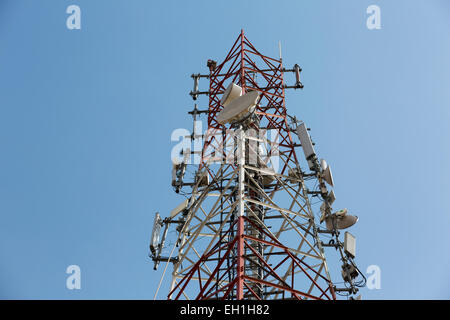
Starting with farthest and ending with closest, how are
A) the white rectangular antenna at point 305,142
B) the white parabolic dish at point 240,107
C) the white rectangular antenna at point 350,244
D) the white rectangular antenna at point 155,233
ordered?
the white rectangular antenna at point 305,142
the white rectangular antenna at point 155,233
the white parabolic dish at point 240,107
the white rectangular antenna at point 350,244

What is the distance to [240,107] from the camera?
56.7 feet

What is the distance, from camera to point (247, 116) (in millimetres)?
17359

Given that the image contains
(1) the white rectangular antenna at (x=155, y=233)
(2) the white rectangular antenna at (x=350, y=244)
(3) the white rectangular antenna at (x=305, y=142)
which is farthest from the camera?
(3) the white rectangular antenna at (x=305, y=142)

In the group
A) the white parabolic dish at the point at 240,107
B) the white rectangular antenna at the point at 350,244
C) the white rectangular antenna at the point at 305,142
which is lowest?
the white rectangular antenna at the point at 350,244

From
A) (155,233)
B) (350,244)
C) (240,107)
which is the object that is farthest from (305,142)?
(155,233)

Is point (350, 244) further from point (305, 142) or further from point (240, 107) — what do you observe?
point (240, 107)

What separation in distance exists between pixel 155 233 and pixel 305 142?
6759 mm

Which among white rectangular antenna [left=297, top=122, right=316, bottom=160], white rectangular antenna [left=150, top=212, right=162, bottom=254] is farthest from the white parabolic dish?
white rectangular antenna [left=150, top=212, right=162, bottom=254]

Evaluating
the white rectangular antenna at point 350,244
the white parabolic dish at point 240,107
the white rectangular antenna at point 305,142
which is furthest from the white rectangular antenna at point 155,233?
the white rectangular antenna at point 350,244

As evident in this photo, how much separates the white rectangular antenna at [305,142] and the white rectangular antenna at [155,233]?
620 centimetres

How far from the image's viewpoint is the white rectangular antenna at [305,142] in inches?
Answer: 744

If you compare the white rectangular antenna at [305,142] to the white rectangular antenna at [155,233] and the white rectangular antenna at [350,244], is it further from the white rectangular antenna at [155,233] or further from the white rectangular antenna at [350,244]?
the white rectangular antenna at [155,233]
